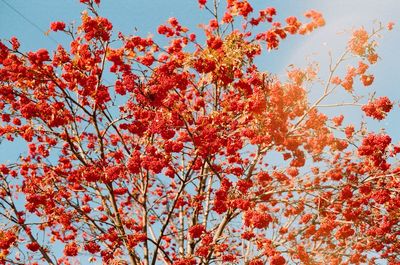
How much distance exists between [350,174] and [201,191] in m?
3.53

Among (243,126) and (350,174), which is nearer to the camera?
(243,126)

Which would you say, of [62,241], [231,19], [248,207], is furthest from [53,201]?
[231,19]

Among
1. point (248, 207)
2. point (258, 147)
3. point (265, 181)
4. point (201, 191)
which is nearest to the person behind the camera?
point (248, 207)

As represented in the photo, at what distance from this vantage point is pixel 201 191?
30.8ft

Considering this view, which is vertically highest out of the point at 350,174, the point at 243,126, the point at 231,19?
the point at 231,19

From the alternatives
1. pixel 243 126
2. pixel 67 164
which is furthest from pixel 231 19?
pixel 67 164

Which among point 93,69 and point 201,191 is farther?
point 201,191

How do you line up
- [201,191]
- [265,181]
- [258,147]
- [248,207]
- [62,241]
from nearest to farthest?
[248,207] → [258,147] → [265,181] → [201,191] → [62,241]

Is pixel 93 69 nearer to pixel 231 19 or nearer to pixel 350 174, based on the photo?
pixel 231 19

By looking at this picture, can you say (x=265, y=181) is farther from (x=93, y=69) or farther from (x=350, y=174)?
(x=93, y=69)

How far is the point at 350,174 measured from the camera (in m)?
8.55

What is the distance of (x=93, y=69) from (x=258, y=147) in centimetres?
414

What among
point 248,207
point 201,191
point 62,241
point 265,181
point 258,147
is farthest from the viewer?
point 62,241

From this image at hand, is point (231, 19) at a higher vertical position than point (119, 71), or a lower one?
higher
